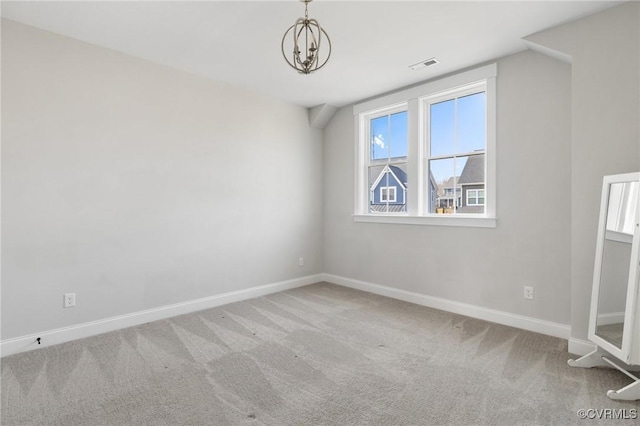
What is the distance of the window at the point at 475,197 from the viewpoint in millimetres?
3463

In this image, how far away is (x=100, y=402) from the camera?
6.48 feet

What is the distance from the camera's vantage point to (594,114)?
2.47m

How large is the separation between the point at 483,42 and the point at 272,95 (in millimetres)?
2556

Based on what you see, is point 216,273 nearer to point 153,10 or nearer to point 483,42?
point 153,10

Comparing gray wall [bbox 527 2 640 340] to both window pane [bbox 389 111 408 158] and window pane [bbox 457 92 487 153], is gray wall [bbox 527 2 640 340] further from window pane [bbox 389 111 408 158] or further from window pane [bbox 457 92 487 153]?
window pane [bbox 389 111 408 158]

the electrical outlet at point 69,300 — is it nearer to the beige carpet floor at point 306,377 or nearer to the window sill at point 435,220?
the beige carpet floor at point 306,377

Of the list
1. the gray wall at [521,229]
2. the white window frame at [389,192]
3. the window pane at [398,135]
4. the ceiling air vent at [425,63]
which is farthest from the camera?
the white window frame at [389,192]

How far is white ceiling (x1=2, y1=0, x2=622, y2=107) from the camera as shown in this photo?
236 centimetres

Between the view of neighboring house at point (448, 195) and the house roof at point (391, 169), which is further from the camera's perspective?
the house roof at point (391, 169)

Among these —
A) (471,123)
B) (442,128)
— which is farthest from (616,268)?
(442,128)

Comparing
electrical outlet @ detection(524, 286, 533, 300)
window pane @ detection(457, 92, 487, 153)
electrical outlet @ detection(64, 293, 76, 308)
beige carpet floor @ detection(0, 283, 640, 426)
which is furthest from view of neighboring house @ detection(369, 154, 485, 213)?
electrical outlet @ detection(64, 293, 76, 308)

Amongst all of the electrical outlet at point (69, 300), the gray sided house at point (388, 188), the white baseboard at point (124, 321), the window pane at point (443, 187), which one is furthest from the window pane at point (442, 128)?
the electrical outlet at point (69, 300)

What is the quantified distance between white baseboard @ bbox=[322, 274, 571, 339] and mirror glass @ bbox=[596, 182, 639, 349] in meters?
0.61

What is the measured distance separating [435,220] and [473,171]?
669 mm
